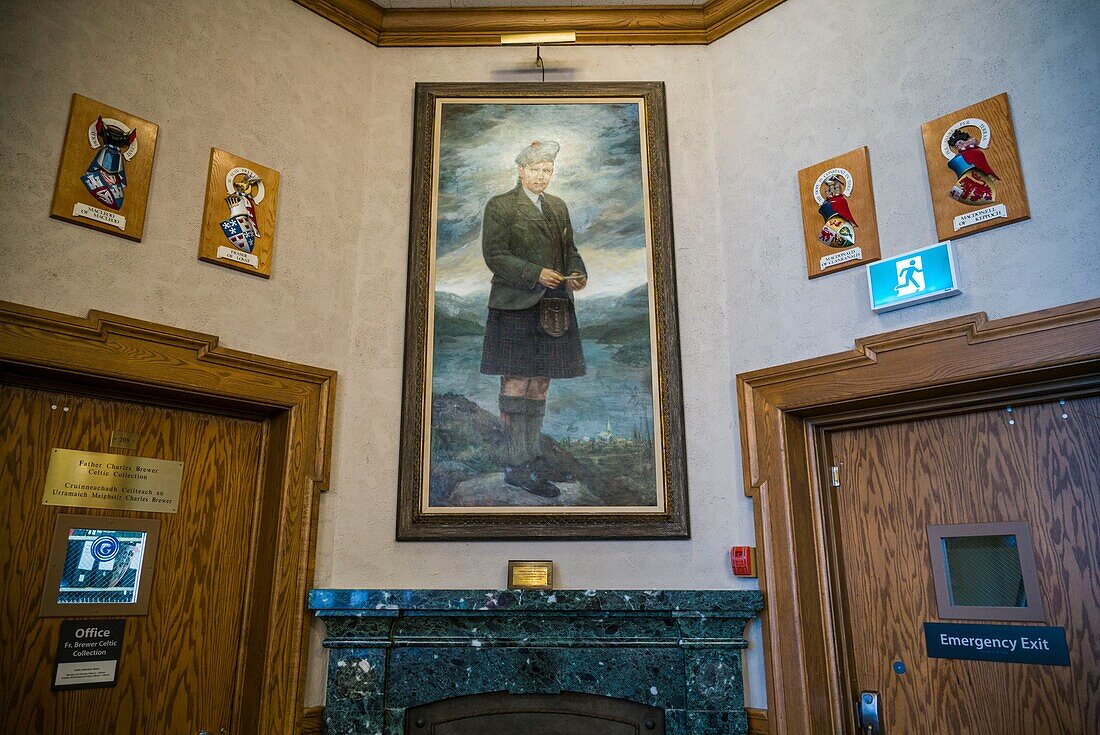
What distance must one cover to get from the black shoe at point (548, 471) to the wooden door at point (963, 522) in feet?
3.81

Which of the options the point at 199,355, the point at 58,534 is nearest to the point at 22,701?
the point at 58,534

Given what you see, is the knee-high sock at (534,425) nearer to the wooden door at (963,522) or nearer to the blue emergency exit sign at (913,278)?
the wooden door at (963,522)

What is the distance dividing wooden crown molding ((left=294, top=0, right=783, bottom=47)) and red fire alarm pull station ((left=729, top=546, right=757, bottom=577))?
2.61 meters

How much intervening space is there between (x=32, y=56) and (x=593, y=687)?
10.9 ft

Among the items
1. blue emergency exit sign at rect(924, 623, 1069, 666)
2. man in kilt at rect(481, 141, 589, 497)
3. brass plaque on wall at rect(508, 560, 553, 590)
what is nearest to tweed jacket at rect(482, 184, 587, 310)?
man in kilt at rect(481, 141, 589, 497)

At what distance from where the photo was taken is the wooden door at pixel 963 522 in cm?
275

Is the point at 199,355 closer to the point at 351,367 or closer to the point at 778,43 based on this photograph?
the point at 351,367

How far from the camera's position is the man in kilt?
3561mm

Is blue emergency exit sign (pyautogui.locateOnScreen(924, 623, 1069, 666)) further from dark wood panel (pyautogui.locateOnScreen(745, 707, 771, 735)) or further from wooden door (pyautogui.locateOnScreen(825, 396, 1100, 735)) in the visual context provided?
dark wood panel (pyautogui.locateOnScreen(745, 707, 771, 735))

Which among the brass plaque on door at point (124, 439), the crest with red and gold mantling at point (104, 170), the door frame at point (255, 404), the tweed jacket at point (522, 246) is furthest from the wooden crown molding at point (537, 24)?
the brass plaque on door at point (124, 439)

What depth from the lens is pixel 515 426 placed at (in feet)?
11.7

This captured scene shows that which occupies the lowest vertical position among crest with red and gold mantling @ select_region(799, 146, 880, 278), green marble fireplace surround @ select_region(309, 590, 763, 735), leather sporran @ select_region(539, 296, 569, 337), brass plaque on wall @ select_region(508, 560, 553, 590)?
green marble fireplace surround @ select_region(309, 590, 763, 735)

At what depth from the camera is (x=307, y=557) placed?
3.29m

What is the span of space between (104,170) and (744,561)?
3037 millimetres
